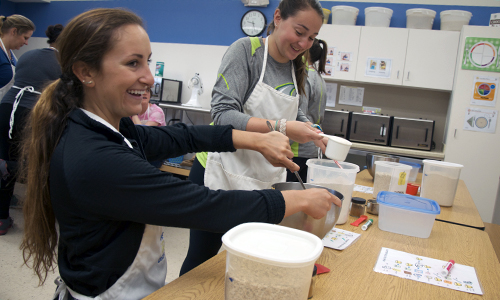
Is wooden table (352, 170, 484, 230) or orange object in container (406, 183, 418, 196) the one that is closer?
wooden table (352, 170, 484, 230)

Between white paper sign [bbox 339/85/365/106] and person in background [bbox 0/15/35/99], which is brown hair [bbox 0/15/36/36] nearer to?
person in background [bbox 0/15/35/99]

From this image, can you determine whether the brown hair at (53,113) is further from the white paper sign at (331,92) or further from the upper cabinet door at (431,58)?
the white paper sign at (331,92)

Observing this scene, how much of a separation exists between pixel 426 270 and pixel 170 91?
14.1 ft

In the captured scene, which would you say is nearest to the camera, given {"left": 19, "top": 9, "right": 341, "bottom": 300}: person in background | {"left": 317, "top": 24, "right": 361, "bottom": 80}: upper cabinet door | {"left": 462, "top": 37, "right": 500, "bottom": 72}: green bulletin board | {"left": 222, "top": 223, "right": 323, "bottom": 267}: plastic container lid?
{"left": 222, "top": 223, "right": 323, "bottom": 267}: plastic container lid

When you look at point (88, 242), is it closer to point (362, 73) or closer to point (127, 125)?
point (127, 125)

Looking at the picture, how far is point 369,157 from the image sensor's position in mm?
2297

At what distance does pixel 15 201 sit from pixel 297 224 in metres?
3.63

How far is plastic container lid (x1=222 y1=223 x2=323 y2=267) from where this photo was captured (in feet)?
1.84

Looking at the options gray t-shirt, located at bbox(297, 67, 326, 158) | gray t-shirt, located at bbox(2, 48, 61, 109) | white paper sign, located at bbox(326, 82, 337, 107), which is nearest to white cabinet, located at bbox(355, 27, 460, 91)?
white paper sign, located at bbox(326, 82, 337, 107)

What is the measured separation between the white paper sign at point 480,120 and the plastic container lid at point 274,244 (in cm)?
372

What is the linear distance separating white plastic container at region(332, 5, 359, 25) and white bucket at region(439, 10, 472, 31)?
95cm

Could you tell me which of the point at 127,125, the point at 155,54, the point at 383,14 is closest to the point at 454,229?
the point at 127,125

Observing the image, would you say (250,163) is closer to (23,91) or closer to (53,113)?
(53,113)

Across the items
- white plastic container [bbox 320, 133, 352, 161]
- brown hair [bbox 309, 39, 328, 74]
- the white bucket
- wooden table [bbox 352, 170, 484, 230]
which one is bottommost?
wooden table [bbox 352, 170, 484, 230]
